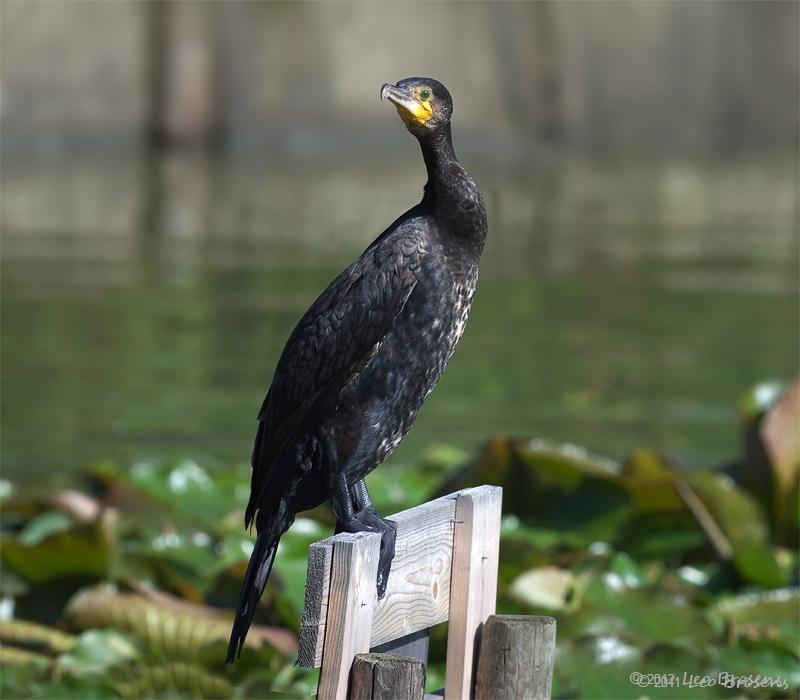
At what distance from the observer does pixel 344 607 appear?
179cm

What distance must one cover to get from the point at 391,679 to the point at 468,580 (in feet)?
1.10

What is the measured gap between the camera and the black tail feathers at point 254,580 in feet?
6.73

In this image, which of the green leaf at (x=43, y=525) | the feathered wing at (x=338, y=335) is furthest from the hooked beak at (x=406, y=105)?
the green leaf at (x=43, y=525)

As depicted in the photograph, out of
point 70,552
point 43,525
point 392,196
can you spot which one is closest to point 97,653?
point 70,552

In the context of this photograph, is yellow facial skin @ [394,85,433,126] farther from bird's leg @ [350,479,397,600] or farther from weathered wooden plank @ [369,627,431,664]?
weathered wooden plank @ [369,627,431,664]

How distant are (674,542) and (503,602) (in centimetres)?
78

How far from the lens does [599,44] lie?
12891mm

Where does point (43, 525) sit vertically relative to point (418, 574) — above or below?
above

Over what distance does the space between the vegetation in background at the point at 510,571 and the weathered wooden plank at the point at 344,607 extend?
3.32 ft

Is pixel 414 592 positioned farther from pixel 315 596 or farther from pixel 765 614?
pixel 765 614

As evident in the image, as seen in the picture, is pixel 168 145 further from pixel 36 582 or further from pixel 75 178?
pixel 36 582

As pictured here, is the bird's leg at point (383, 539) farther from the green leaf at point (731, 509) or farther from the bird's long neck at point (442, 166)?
the green leaf at point (731, 509)

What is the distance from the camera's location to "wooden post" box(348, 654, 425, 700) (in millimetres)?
1792

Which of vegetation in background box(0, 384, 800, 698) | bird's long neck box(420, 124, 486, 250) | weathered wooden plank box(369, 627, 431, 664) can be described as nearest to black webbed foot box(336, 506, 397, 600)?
weathered wooden plank box(369, 627, 431, 664)
